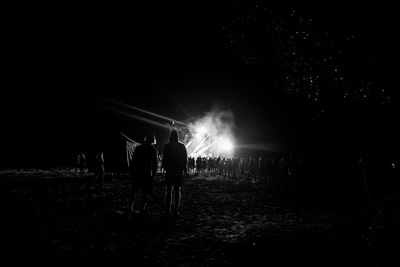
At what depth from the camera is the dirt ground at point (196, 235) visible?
5.90 metres

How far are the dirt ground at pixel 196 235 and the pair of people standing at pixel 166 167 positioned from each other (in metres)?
0.62

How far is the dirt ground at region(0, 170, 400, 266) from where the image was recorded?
19.4 ft

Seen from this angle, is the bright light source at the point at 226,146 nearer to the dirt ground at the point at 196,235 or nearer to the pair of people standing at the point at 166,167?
the dirt ground at the point at 196,235

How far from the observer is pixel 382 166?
53.5 ft

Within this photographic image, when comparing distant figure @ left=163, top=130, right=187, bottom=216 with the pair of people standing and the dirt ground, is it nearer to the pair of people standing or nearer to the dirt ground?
the pair of people standing

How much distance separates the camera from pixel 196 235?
7.84 metres

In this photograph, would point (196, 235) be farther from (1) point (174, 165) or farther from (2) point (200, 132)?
(2) point (200, 132)

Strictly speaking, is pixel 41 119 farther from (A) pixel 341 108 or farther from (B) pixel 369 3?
(B) pixel 369 3

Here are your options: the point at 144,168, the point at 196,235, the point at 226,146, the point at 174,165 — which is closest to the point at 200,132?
the point at 226,146

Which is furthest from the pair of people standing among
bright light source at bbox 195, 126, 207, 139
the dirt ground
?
bright light source at bbox 195, 126, 207, 139

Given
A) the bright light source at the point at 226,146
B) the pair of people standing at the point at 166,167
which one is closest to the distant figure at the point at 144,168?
the pair of people standing at the point at 166,167

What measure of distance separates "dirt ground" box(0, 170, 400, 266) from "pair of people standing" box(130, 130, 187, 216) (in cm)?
62

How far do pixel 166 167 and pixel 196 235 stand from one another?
8.62 feet

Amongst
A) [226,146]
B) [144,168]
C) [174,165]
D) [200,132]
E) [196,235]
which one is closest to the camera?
[196,235]
